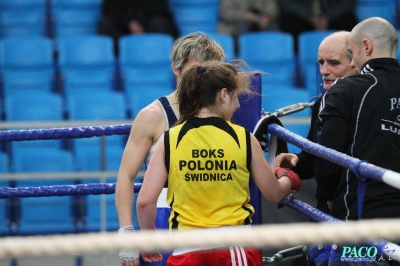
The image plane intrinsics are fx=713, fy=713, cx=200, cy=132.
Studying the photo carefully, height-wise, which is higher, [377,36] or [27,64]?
[377,36]

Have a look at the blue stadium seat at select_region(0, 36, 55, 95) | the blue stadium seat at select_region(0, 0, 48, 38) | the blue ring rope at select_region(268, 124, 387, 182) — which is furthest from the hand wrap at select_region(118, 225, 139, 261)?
the blue stadium seat at select_region(0, 0, 48, 38)

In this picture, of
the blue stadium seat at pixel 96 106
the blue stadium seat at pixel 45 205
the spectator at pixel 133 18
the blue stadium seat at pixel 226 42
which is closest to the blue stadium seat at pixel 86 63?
the spectator at pixel 133 18

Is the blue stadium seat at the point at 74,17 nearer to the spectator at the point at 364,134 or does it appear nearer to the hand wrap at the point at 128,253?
the hand wrap at the point at 128,253

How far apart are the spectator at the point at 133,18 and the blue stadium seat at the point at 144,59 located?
480 mm

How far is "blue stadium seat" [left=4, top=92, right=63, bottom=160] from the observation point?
6.83 m

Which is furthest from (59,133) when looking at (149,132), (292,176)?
(292,176)

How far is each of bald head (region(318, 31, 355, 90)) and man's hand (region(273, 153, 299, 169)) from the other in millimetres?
623

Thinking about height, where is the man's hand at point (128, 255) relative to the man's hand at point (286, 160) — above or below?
below

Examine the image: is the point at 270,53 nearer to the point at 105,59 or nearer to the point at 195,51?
the point at 105,59

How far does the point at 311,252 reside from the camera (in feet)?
10.5

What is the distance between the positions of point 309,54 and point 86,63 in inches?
96.3

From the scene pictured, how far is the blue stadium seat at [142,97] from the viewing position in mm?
6793

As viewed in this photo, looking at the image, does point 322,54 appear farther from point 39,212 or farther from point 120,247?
point 39,212

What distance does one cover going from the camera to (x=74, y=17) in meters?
8.34
